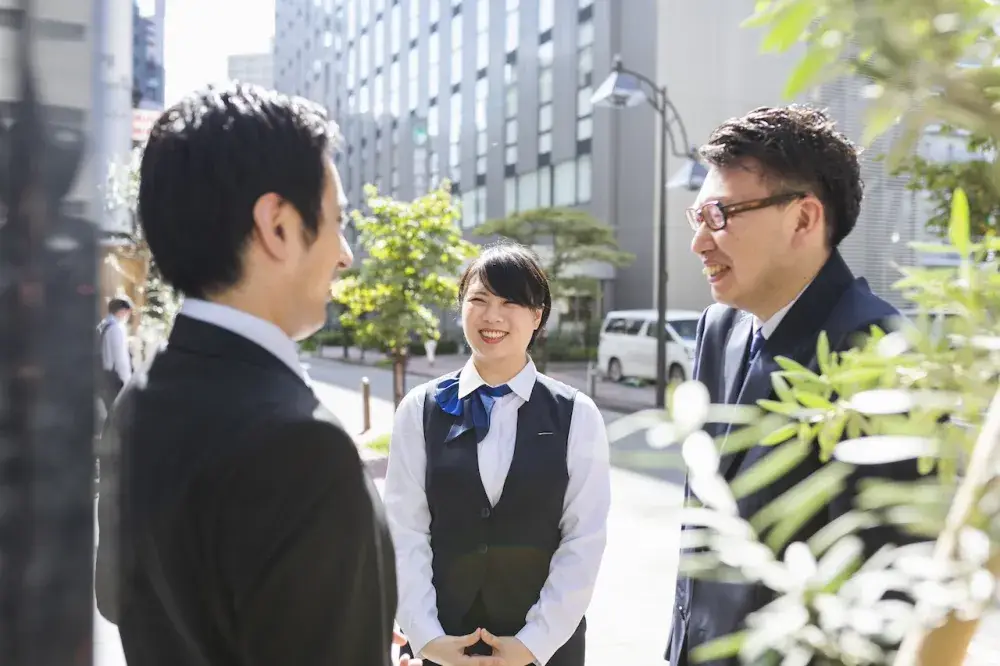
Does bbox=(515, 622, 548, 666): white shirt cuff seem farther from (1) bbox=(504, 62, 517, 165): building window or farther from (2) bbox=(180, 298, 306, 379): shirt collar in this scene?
(1) bbox=(504, 62, 517, 165): building window

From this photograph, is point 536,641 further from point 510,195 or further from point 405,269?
point 510,195

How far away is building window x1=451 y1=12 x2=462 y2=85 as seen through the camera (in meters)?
35.7

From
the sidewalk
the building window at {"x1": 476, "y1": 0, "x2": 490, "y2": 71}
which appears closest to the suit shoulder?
the sidewalk

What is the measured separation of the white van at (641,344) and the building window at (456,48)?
19.1m

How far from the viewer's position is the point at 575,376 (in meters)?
24.0

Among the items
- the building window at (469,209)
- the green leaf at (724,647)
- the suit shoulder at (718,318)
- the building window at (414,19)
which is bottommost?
the green leaf at (724,647)

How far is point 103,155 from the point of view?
1158 mm

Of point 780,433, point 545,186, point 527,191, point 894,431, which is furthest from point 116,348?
point 527,191

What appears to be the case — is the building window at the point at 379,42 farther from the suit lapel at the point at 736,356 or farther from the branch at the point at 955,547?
the branch at the point at 955,547

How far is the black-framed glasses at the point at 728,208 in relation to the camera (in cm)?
185

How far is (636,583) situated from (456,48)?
33320 mm

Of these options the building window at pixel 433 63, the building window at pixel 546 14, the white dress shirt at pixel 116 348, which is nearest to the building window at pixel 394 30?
the building window at pixel 433 63

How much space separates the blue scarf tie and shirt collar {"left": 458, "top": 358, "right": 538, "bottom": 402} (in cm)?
2

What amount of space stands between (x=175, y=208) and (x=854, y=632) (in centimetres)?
94
